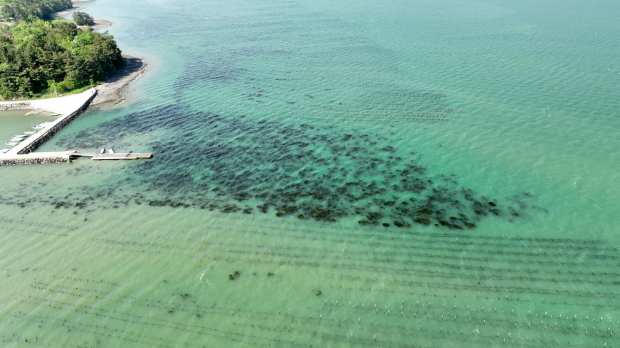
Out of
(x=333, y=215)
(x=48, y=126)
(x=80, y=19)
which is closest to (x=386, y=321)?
(x=333, y=215)

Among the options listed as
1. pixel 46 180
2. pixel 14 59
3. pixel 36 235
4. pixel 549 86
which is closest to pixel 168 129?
pixel 46 180

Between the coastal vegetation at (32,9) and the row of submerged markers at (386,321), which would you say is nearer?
the row of submerged markers at (386,321)

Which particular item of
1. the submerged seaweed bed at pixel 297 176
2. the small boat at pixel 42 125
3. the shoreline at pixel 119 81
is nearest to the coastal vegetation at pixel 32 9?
the shoreline at pixel 119 81

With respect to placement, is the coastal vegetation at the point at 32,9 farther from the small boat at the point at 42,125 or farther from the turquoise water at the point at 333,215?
the small boat at the point at 42,125

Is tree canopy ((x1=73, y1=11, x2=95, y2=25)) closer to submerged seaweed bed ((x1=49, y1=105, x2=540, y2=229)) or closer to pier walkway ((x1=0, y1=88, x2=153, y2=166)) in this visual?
pier walkway ((x1=0, y1=88, x2=153, y2=166))

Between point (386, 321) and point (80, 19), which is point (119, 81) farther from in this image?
point (386, 321)

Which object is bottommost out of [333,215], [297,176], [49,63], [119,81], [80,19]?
[333,215]

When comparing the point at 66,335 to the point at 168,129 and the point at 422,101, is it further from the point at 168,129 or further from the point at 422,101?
the point at 422,101
